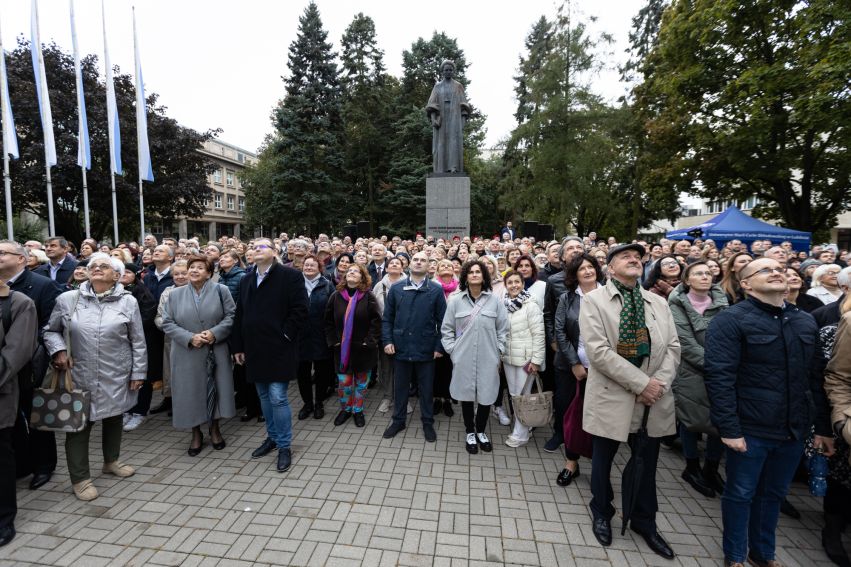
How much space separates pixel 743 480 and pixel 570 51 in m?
25.1

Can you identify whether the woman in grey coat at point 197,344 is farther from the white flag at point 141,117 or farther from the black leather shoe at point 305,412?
the white flag at point 141,117

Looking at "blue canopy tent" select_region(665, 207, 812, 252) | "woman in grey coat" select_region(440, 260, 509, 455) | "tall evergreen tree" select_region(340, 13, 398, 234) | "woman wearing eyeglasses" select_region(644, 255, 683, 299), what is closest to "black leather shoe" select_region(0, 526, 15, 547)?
"woman in grey coat" select_region(440, 260, 509, 455)

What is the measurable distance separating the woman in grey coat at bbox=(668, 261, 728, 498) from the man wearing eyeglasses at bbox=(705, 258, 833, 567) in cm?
81

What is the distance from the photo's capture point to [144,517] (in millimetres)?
3361

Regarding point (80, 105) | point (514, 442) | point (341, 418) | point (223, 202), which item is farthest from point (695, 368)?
point (223, 202)

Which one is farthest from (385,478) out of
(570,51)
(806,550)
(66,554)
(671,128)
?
(570,51)

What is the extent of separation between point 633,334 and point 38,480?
16.9ft

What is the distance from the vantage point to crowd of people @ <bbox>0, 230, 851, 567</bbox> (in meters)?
2.74

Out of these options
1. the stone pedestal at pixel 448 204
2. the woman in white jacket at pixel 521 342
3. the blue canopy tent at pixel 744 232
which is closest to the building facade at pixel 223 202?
the stone pedestal at pixel 448 204

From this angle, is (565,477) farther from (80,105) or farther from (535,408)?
(80,105)

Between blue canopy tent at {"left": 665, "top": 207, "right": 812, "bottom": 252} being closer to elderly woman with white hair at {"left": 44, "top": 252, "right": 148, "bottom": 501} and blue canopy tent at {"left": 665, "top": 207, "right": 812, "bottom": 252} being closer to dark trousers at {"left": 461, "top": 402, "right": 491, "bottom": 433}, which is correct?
dark trousers at {"left": 461, "top": 402, "right": 491, "bottom": 433}

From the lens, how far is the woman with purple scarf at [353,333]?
510 centimetres

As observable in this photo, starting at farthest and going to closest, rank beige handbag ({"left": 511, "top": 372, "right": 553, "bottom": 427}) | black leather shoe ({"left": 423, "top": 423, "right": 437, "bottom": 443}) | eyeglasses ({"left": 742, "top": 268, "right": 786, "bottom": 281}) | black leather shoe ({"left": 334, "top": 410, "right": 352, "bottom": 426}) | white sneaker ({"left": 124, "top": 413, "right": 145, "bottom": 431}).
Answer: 1. black leather shoe ({"left": 334, "top": 410, "right": 352, "bottom": 426})
2. white sneaker ({"left": 124, "top": 413, "right": 145, "bottom": 431})
3. black leather shoe ({"left": 423, "top": 423, "right": 437, "bottom": 443})
4. beige handbag ({"left": 511, "top": 372, "right": 553, "bottom": 427})
5. eyeglasses ({"left": 742, "top": 268, "right": 786, "bottom": 281})

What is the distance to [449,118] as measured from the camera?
13.8 meters
